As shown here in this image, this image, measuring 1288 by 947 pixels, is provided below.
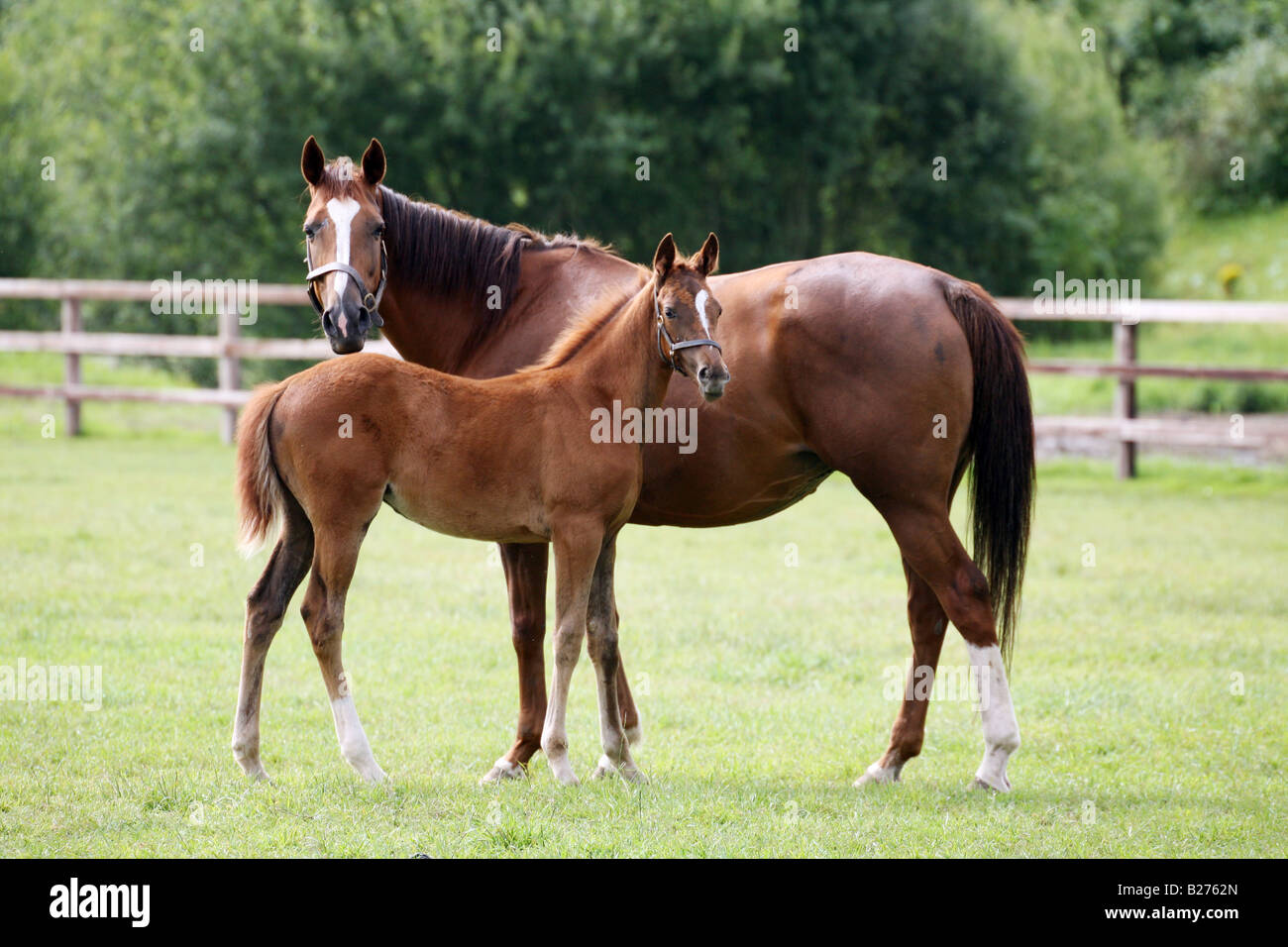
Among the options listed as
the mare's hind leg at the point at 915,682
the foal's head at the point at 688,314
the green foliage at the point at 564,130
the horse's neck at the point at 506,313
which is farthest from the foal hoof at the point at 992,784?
the green foliage at the point at 564,130

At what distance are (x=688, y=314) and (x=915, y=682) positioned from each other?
6.47 ft

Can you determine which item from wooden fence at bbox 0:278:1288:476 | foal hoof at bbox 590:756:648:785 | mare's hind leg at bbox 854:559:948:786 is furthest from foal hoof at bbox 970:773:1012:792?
wooden fence at bbox 0:278:1288:476

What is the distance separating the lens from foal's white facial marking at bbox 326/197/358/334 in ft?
17.2

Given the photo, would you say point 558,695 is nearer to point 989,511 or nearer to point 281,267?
point 989,511

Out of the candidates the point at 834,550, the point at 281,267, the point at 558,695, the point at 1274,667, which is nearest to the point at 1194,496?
the point at 834,550

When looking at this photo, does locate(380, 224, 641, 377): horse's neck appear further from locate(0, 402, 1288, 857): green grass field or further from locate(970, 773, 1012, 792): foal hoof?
locate(970, 773, 1012, 792): foal hoof

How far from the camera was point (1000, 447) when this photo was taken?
5.64 meters

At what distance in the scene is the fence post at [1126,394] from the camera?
14531 mm

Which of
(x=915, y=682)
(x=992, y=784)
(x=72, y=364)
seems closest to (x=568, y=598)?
(x=915, y=682)

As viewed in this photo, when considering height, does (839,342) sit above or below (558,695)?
above

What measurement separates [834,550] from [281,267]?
12.3 meters

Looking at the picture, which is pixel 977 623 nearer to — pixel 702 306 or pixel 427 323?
pixel 702 306

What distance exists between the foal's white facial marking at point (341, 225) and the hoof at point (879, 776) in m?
2.90
